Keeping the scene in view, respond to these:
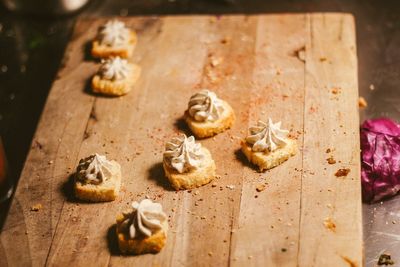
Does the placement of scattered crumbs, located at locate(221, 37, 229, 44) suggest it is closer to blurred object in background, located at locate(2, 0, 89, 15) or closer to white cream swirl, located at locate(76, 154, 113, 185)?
white cream swirl, located at locate(76, 154, 113, 185)

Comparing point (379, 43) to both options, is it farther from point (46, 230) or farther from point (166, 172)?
point (46, 230)

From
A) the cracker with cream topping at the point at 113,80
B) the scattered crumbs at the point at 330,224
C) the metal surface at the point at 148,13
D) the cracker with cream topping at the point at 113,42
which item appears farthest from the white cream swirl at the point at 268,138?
the cracker with cream topping at the point at 113,42

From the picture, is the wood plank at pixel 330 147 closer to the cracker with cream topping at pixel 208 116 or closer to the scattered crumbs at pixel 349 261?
the scattered crumbs at pixel 349 261

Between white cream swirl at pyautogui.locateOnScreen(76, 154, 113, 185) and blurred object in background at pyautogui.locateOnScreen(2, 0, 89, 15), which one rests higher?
white cream swirl at pyautogui.locateOnScreen(76, 154, 113, 185)

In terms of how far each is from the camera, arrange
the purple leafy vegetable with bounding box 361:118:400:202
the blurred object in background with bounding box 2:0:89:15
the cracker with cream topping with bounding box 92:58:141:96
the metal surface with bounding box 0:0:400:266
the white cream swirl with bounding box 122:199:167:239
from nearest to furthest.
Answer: the white cream swirl with bounding box 122:199:167:239
the purple leafy vegetable with bounding box 361:118:400:202
the cracker with cream topping with bounding box 92:58:141:96
the metal surface with bounding box 0:0:400:266
the blurred object in background with bounding box 2:0:89:15

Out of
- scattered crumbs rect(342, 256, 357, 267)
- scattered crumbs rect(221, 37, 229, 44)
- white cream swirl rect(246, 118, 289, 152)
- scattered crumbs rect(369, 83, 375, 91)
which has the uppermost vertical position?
white cream swirl rect(246, 118, 289, 152)

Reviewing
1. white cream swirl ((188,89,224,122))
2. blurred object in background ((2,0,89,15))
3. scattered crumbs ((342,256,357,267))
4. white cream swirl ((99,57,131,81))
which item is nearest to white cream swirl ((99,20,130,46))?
white cream swirl ((99,57,131,81))

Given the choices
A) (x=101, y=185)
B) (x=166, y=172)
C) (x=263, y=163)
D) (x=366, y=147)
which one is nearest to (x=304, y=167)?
(x=263, y=163)
